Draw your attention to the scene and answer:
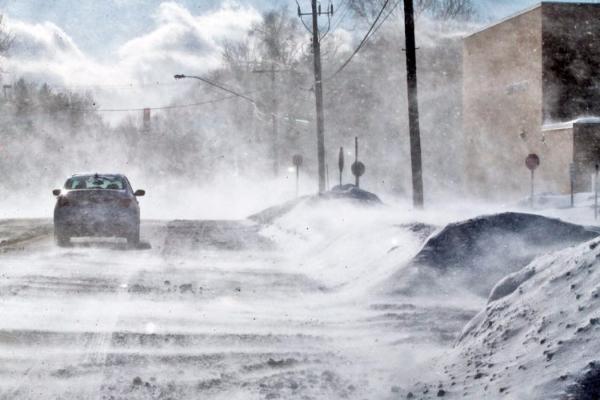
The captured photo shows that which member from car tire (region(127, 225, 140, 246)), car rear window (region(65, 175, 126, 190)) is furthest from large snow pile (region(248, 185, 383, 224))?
car rear window (region(65, 175, 126, 190))

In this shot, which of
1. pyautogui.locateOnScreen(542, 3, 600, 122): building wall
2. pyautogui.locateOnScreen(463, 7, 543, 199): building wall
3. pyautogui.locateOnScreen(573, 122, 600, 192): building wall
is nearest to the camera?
pyautogui.locateOnScreen(573, 122, 600, 192): building wall

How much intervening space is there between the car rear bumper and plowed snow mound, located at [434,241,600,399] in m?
12.3

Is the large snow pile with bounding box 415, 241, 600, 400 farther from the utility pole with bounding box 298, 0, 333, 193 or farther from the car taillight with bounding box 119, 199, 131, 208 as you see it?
the utility pole with bounding box 298, 0, 333, 193

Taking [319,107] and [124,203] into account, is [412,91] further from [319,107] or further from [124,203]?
[319,107]

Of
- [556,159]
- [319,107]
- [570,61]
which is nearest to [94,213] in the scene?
[319,107]

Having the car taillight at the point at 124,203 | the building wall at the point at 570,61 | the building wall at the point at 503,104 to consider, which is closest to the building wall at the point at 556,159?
the building wall at the point at 503,104

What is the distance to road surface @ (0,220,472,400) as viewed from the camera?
245 inches

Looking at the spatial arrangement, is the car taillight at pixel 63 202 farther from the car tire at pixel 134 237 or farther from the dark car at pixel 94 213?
the car tire at pixel 134 237

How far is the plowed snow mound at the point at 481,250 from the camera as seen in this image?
10.8 metres

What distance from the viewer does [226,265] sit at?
1476cm

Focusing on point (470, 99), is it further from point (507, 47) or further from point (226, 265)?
point (226, 265)

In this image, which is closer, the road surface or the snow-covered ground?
the snow-covered ground

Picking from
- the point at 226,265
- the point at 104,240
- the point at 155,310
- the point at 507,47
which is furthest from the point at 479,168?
the point at 155,310

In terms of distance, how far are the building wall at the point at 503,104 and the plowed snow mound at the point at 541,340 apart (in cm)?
3212
